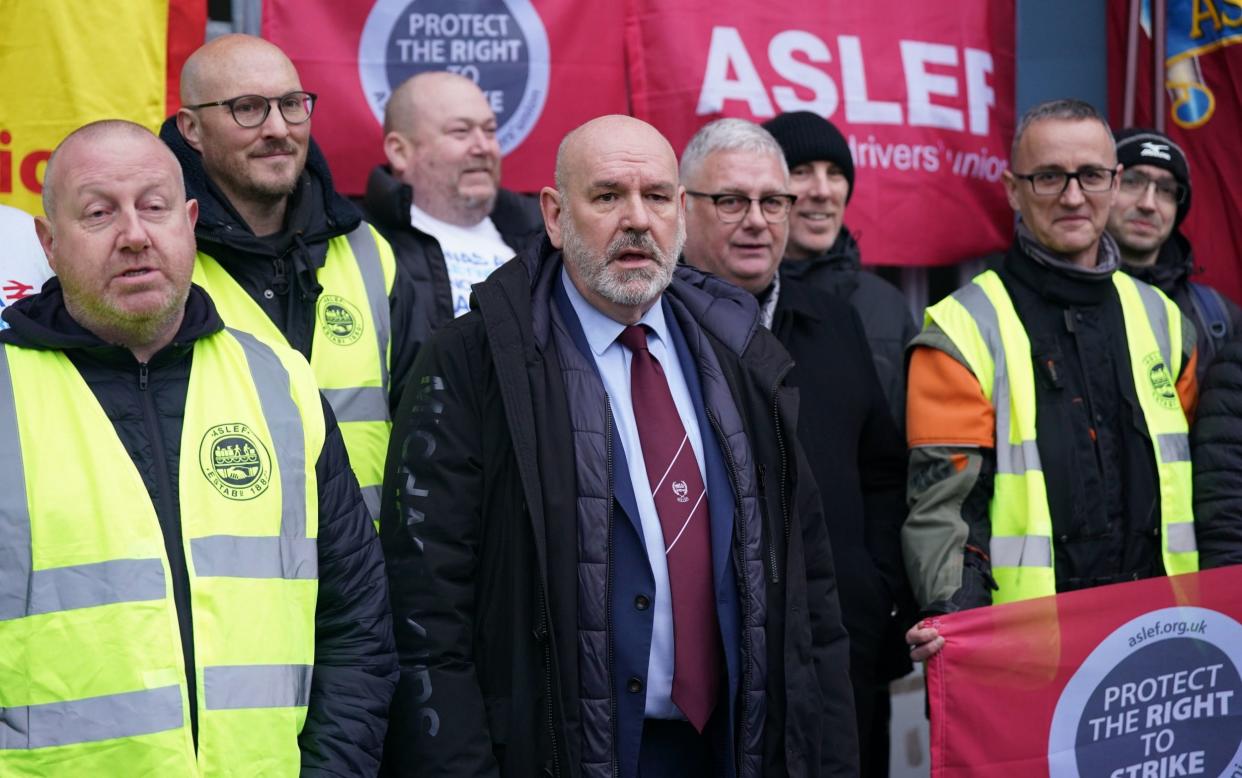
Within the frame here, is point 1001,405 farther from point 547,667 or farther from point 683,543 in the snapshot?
point 547,667

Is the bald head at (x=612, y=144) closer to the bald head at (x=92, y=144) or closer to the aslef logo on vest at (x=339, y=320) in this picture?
the aslef logo on vest at (x=339, y=320)

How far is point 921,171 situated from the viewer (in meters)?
6.22

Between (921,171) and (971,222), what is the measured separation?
332mm

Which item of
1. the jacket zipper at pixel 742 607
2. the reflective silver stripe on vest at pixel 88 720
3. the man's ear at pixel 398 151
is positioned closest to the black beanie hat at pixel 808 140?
the man's ear at pixel 398 151

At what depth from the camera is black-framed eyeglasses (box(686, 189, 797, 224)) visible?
4523mm

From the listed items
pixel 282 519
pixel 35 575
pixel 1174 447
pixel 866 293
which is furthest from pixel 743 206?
pixel 35 575

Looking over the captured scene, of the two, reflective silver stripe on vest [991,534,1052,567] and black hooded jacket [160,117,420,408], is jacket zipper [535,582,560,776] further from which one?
reflective silver stripe on vest [991,534,1052,567]

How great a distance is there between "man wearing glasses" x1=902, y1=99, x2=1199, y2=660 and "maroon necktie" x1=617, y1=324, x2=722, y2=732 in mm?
882

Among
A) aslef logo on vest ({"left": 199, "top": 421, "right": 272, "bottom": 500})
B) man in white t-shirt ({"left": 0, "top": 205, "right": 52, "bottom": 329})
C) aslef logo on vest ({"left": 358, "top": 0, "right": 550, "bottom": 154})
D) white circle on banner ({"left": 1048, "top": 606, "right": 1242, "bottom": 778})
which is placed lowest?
white circle on banner ({"left": 1048, "top": 606, "right": 1242, "bottom": 778})

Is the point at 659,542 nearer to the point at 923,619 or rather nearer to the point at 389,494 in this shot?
the point at 389,494

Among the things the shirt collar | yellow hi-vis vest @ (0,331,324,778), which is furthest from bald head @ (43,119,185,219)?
the shirt collar

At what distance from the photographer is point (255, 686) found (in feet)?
9.94

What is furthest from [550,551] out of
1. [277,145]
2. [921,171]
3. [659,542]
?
[921,171]

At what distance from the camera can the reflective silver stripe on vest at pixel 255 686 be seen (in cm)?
298
